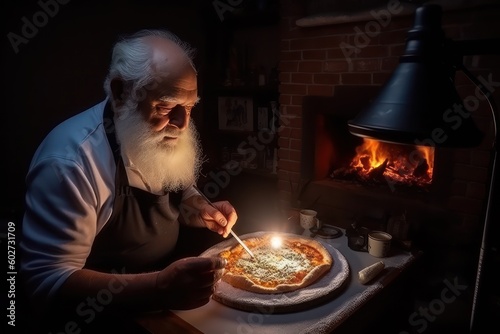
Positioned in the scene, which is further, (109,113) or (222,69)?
(222,69)

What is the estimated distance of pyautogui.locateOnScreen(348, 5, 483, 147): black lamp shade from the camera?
26.5 inches

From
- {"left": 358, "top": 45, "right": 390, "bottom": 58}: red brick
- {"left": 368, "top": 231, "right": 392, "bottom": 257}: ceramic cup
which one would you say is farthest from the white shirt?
{"left": 358, "top": 45, "right": 390, "bottom": 58}: red brick

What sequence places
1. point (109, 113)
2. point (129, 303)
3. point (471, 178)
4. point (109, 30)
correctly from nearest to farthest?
point (129, 303) < point (109, 113) < point (471, 178) < point (109, 30)

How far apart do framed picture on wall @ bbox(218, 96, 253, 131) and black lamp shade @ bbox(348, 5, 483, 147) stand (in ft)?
9.00

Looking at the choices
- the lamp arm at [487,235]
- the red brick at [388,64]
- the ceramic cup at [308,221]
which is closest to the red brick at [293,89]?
the red brick at [388,64]

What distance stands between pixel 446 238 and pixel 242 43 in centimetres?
259

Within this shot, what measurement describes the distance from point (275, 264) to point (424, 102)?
3.65 feet

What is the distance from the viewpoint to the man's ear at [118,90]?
148 centimetres

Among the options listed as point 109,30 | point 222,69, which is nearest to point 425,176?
point 222,69

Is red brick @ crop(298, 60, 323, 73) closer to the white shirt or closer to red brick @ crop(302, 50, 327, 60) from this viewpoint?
red brick @ crop(302, 50, 327, 60)

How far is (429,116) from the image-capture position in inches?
26.4

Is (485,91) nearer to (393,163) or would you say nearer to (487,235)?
(487,235)

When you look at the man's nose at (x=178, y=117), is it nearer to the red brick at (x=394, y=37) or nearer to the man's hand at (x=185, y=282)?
the man's hand at (x=185, y=282)

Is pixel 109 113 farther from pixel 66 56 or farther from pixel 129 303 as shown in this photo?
pixel 66 56
